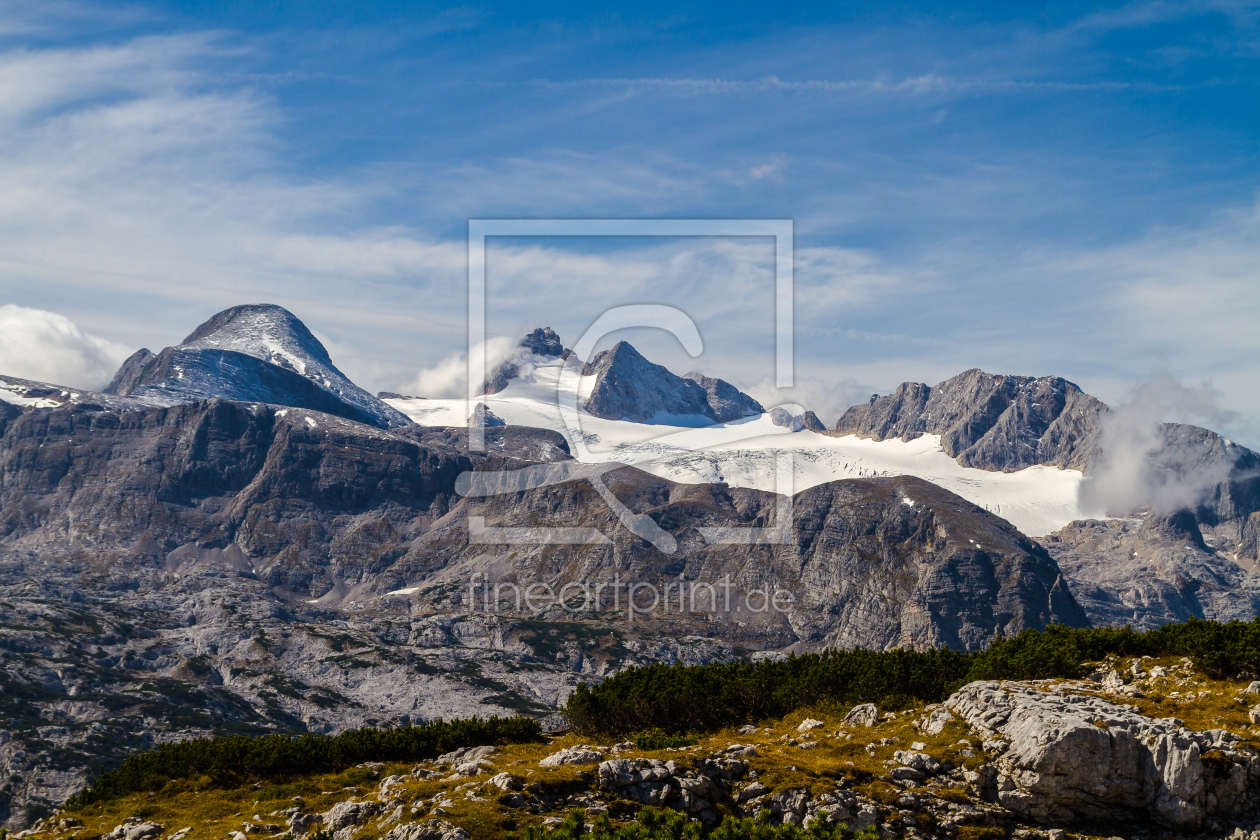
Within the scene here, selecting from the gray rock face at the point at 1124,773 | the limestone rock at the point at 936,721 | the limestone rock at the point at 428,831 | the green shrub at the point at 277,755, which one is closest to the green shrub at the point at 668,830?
the limestone rock at the point at 428,831

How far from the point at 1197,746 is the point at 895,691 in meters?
27.2

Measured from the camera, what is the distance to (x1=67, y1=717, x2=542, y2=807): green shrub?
77938mm

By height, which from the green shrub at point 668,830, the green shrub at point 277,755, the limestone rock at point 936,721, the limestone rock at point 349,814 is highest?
the limestone rock at point 936,721

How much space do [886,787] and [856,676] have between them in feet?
91.2

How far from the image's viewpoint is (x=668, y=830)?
57344 millimetres

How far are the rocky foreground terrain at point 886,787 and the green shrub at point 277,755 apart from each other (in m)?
5.32

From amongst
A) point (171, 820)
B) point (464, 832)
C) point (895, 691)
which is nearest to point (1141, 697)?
point (895, 691)

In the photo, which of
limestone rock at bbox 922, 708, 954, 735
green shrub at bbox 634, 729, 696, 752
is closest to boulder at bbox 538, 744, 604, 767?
green shrub at bbox 634, 729, 696, 752

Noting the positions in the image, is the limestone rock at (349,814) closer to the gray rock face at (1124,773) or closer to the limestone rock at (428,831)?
the limestone rock at (428,831)

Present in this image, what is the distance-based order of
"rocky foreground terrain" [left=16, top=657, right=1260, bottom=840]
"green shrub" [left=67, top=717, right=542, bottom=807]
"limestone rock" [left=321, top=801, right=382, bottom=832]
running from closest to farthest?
"limestone rock" [left=321, top=801, right=382, bottom=832], "rocky foreground terrain" [left=16, top=657, right=1260, bottom=840], "green shrub" [left=67, top=717, right=542, bottom=807]

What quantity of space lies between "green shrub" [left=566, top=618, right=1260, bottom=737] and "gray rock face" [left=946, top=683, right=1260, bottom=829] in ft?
52.4

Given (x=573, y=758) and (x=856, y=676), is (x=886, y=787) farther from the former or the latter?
(x=856, y=676)

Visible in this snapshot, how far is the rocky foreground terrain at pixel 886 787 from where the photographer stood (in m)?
61.7

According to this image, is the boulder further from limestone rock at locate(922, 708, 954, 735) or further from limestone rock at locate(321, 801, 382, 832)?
limestone rock at locate(922, 708, 954, 735)
